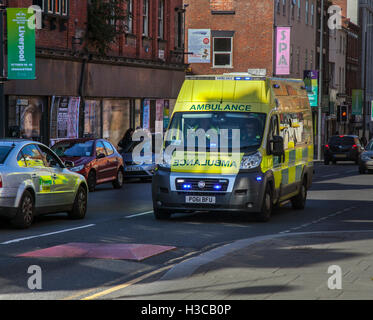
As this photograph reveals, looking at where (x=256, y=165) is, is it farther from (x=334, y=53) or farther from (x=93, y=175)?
(x=334, y=53)

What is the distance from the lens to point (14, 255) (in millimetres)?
12945

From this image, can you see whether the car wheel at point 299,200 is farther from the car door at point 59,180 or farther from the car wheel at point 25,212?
the car wheel at point 25,212

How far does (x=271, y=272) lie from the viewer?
11047 millimetres

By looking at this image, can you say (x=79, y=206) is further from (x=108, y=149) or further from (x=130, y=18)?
(x=130, y=18)

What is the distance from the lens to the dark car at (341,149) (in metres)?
54.4

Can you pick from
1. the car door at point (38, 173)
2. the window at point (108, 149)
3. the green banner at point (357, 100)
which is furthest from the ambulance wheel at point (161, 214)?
the green banner at point (357, 100)

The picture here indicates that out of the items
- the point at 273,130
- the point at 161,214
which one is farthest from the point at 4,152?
the point at 273,130

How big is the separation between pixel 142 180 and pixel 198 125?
15.7 metres

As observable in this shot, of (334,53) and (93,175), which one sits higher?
(334,53)

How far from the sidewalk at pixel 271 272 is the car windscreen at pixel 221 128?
3.91 m

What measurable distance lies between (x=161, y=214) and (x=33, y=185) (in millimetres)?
2996

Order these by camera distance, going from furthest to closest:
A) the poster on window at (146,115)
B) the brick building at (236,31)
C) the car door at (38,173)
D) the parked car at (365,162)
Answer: the brick building at (236,31) < the poster on window at (146,115) < the parked car at (365,162) < the car door at (38,173)

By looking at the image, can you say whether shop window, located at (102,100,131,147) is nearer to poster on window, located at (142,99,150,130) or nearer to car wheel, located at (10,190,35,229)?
poster on window, located at (142,99,150,130)
